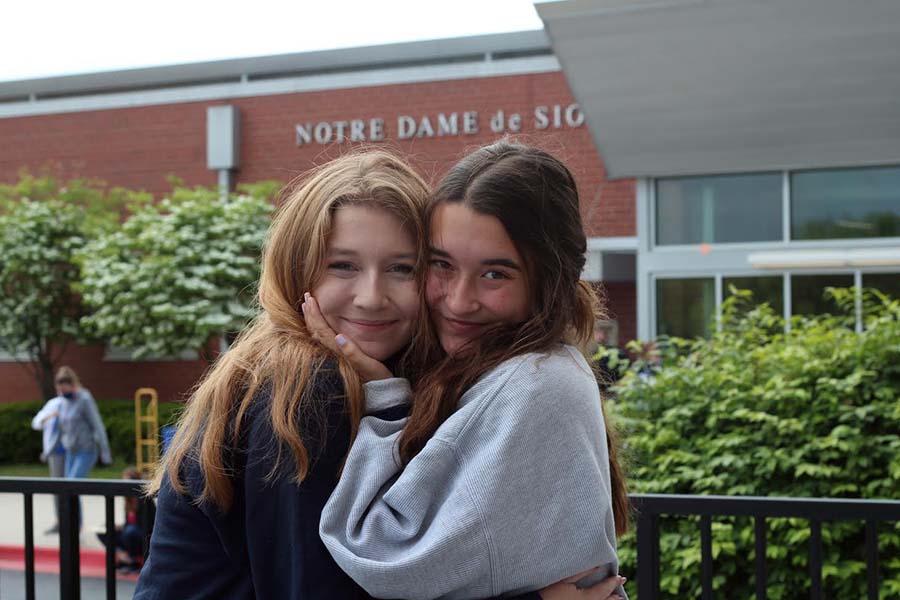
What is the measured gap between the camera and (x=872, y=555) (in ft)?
10.9

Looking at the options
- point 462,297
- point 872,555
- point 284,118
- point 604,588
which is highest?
point 284,118

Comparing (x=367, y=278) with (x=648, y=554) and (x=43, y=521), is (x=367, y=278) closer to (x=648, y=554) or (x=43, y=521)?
(x=648, y=554)

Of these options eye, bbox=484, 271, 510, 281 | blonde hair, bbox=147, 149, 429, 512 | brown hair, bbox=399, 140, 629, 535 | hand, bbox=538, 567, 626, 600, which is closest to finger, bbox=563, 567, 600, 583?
hand, bbox=538, 567, 626, 600

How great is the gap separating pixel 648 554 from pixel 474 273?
1754 millimetres

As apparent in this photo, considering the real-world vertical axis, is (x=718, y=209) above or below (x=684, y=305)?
above

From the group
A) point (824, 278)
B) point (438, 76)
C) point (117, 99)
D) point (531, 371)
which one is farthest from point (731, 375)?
point (117, 99)

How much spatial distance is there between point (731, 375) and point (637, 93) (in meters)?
9.26

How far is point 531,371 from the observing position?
1.91m

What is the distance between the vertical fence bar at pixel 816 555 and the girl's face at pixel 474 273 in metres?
1.63

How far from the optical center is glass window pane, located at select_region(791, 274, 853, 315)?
14875mm

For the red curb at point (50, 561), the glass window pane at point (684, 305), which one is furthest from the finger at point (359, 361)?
the glass window pane at point (684, 305)

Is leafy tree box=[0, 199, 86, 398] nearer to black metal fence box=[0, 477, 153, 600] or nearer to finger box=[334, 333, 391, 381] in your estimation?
black metal fence box=[0, 477, 153, 600]

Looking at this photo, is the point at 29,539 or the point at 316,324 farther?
the point at 29,539

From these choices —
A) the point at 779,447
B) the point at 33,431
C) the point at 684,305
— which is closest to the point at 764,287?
the point at 684,305
